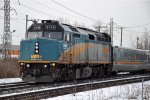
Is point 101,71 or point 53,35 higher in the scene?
point 53,35

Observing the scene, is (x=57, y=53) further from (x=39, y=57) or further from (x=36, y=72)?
(x=36, y=72)

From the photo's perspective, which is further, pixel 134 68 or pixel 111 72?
pixel 134 68

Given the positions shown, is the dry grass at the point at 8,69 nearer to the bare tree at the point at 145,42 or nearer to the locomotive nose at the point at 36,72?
the locomotive nose at the point at 36,72

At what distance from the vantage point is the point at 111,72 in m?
31.9

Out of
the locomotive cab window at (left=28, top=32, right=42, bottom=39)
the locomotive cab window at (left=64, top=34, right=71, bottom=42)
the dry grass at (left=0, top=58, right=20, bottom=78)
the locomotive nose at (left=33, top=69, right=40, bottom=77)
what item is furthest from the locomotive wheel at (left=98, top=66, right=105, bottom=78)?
the locomotive nose at (left=33, top=69, right=40, bottom=77)

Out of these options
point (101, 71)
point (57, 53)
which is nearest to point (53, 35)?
point (57, 53)

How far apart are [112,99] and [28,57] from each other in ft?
27.1

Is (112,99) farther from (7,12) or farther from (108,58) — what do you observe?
(7,12)

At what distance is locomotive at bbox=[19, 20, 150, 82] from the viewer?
20672 millimetres

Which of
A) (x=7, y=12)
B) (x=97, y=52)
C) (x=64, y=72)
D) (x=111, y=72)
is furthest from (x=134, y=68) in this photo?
(x=64, y=72)

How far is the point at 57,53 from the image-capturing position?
68.3 feet

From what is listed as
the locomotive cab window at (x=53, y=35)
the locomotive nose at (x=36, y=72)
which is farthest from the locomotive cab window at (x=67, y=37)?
the locomotive nose at (x=36, y=72)

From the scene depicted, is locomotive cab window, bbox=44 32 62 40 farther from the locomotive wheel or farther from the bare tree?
the bare tree

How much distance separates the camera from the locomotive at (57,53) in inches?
814
